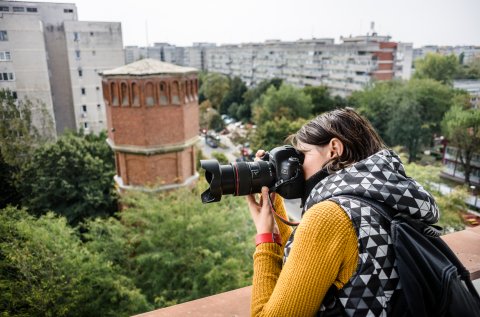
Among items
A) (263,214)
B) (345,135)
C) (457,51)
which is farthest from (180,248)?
(457,51)

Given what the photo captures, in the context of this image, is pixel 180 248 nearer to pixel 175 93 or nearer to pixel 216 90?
pixel 175 93

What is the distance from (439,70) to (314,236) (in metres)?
24.4

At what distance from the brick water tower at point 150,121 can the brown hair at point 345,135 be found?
6.90 m

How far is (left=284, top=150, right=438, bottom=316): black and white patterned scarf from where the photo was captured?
0.85 meters

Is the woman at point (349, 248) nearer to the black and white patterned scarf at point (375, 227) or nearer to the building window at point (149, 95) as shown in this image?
the black and white patterned scarf at point (375, 227)

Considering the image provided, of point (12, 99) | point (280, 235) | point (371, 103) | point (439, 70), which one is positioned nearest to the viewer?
point (280, 235)

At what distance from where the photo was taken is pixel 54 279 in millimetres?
4461

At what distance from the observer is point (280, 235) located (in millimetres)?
Answer: 1224

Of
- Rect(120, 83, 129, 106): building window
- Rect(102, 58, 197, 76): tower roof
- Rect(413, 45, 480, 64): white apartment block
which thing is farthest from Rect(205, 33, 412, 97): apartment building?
Rect(120, 83, 129, 106): building window

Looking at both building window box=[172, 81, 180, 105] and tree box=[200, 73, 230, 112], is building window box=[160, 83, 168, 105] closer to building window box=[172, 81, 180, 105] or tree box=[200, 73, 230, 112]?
building window box=[172, 81, 180, 105]

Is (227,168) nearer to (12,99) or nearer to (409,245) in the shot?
(409,245)

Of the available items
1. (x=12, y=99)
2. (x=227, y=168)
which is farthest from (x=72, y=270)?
(x=227, y=168)

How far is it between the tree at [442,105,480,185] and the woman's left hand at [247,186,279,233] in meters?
9.20

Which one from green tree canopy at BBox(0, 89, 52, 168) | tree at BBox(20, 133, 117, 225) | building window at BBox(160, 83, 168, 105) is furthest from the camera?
tree at BBox(20, 133, 117, 225)
